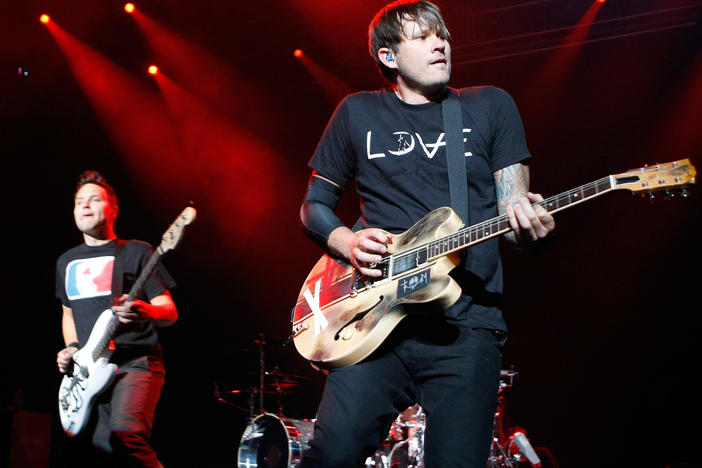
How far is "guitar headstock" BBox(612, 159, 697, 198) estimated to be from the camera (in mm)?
2189

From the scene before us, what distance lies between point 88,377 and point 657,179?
4.01m

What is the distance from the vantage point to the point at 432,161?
2.65 m

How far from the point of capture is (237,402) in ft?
33.6

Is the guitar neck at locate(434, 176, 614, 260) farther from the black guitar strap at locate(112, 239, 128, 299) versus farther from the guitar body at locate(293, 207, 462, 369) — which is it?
the black guitar strap at locate(112, 239, 128, 299)

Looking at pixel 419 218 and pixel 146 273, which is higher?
pixel 146 273

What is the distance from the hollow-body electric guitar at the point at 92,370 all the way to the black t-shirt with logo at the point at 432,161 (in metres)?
2.59

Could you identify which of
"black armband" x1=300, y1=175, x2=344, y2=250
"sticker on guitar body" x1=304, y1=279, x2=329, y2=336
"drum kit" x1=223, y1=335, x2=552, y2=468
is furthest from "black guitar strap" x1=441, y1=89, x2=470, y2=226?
"drum kit" x1=223, y1=335, x2=552, y2=468

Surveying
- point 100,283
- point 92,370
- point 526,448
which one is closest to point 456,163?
point 92,370

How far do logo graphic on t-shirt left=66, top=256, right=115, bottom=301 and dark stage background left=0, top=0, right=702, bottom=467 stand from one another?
300 cm

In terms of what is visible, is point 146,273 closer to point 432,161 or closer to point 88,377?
point 88,377

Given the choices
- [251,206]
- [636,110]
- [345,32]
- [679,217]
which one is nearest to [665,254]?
[679,217]

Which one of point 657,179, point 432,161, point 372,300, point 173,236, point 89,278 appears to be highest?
point 173,236

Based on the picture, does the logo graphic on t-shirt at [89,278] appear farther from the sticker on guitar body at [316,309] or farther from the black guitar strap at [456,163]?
the black guitar strap at [456,163]

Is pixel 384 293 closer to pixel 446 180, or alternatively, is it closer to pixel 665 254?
pixel 446 180
